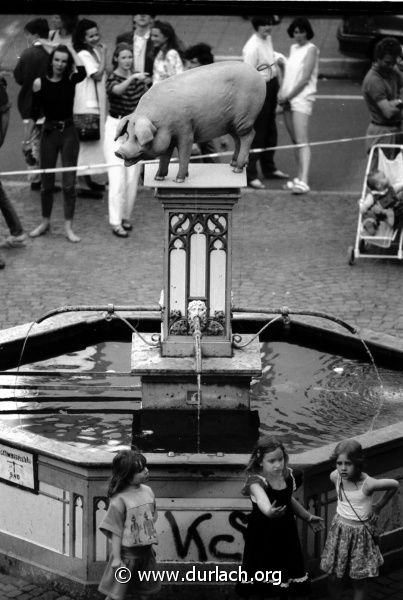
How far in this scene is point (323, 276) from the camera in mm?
11430

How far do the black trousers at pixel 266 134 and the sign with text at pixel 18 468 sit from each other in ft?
28.8

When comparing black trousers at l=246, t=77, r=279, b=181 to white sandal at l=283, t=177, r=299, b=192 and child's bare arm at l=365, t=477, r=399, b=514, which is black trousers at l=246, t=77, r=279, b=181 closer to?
white sandal at l=283, t=177, r=299, b=192

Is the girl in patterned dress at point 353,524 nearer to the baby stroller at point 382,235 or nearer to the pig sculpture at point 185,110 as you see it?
the pig sculpture at point 185,110

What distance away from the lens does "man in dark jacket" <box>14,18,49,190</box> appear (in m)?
12.7

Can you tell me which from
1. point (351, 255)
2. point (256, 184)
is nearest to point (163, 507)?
point (351, 255)

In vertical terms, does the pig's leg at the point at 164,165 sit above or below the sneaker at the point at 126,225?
above

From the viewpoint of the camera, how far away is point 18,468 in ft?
19.2

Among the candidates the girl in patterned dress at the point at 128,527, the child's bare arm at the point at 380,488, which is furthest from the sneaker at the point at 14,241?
the child's bare arm at the point at 380,488

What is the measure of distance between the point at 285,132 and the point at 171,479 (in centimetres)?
1197

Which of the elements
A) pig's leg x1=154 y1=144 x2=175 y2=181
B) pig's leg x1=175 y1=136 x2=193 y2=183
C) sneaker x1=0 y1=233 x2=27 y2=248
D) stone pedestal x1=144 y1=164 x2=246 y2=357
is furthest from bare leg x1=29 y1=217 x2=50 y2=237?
pig's leg x1=175 y1=136 x2=193 y2=183

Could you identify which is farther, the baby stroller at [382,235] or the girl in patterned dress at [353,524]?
the baby stroller at [382,235]

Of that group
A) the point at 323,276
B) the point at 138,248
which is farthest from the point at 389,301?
the point at 138,248

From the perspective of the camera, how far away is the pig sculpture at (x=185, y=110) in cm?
643

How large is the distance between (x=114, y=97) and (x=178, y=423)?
19.9 ft
